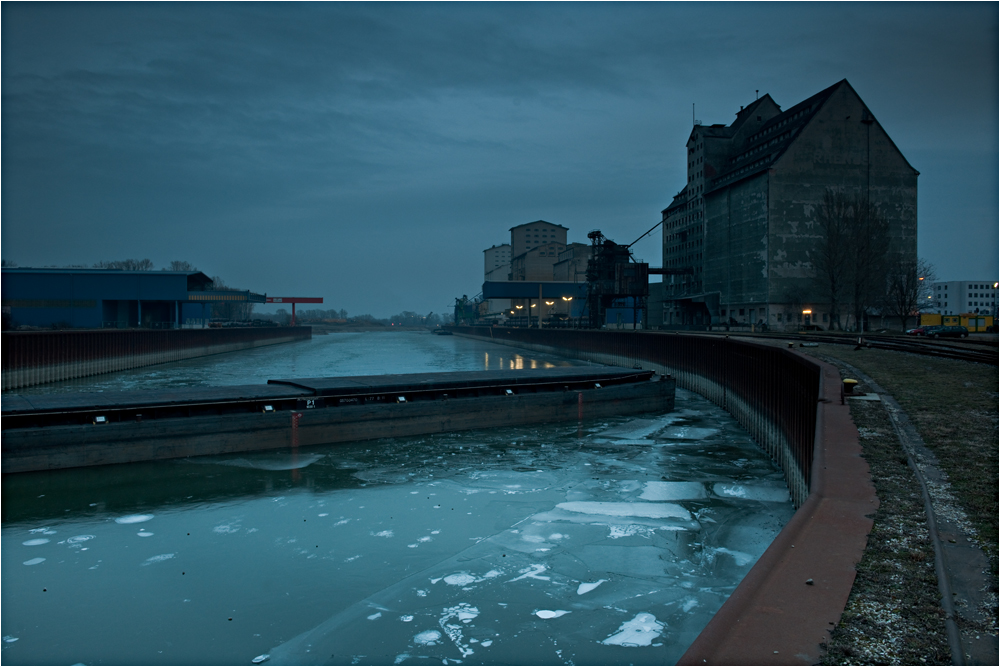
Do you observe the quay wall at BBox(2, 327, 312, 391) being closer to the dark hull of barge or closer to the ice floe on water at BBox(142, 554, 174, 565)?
the dark hull of barge

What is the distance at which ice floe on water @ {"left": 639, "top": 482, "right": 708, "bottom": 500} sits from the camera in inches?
611

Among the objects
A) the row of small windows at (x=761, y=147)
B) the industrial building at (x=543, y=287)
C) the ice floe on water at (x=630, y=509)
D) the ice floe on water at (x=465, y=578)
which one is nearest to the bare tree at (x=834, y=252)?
the row of small windows at (x=761, y=147)

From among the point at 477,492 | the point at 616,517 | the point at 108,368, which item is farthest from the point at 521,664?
the point at 108,368

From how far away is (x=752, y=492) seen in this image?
635 inches

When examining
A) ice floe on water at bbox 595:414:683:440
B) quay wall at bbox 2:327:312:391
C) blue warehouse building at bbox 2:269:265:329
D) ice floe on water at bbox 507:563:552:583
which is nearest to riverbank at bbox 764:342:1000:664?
ice floe on water at bbox 507:563:552:583

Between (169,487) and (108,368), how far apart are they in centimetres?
4244

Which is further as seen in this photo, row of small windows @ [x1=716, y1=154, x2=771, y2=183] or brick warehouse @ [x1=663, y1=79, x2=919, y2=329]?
row of small windows @ [x1=716, y1=154, x2=771, y2=183]

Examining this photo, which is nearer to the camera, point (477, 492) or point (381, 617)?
point (381, 617)

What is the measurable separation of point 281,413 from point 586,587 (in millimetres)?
14707

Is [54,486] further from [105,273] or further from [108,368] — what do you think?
[105,273]

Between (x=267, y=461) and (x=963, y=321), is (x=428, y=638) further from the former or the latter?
(x=963, y=321)

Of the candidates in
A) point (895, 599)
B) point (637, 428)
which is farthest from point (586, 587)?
point (637, 428)

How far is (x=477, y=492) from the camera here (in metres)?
16.1

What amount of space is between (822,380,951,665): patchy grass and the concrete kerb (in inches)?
3.6
